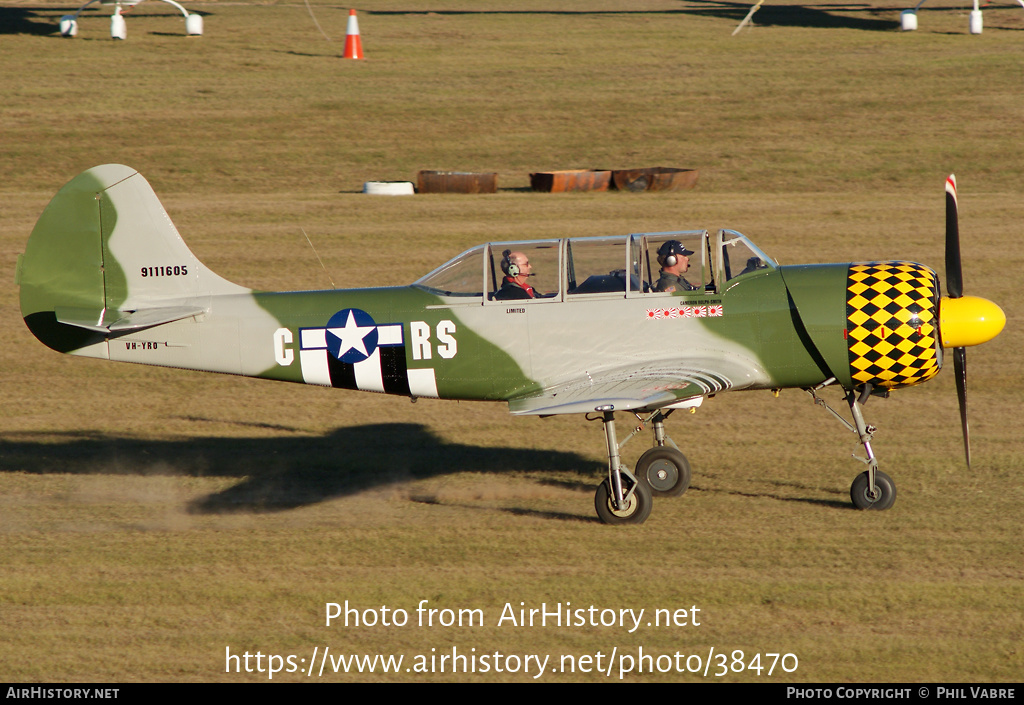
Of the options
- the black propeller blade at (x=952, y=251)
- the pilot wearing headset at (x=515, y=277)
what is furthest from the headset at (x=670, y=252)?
the black propeller blade at (x=952, y=251)

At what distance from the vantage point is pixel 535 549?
32.2 feet

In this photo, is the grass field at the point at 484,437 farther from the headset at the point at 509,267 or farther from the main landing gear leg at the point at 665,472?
the headset at the point at 509,267

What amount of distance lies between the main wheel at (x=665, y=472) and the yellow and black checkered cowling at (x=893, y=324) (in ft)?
6.86

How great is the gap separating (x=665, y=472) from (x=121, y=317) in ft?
19.5

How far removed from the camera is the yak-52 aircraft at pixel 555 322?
980 cm

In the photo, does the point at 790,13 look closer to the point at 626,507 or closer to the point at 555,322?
the point at 555,322

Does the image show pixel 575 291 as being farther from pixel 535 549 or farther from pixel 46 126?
pixel 46 126

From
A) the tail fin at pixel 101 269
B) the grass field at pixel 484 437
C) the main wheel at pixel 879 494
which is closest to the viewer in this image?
the grass field at pixel 484 437

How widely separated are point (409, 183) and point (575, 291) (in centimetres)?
1413

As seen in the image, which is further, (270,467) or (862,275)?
(270,467)

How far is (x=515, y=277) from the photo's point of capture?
1045 centimetres

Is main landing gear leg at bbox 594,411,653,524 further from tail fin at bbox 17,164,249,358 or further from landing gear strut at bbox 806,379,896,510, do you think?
A: tail fin at bbox 17,164,249,358

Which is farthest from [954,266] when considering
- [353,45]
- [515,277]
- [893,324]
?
[353,45]

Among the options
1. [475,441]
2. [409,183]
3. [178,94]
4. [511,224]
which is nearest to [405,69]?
[178,94]
